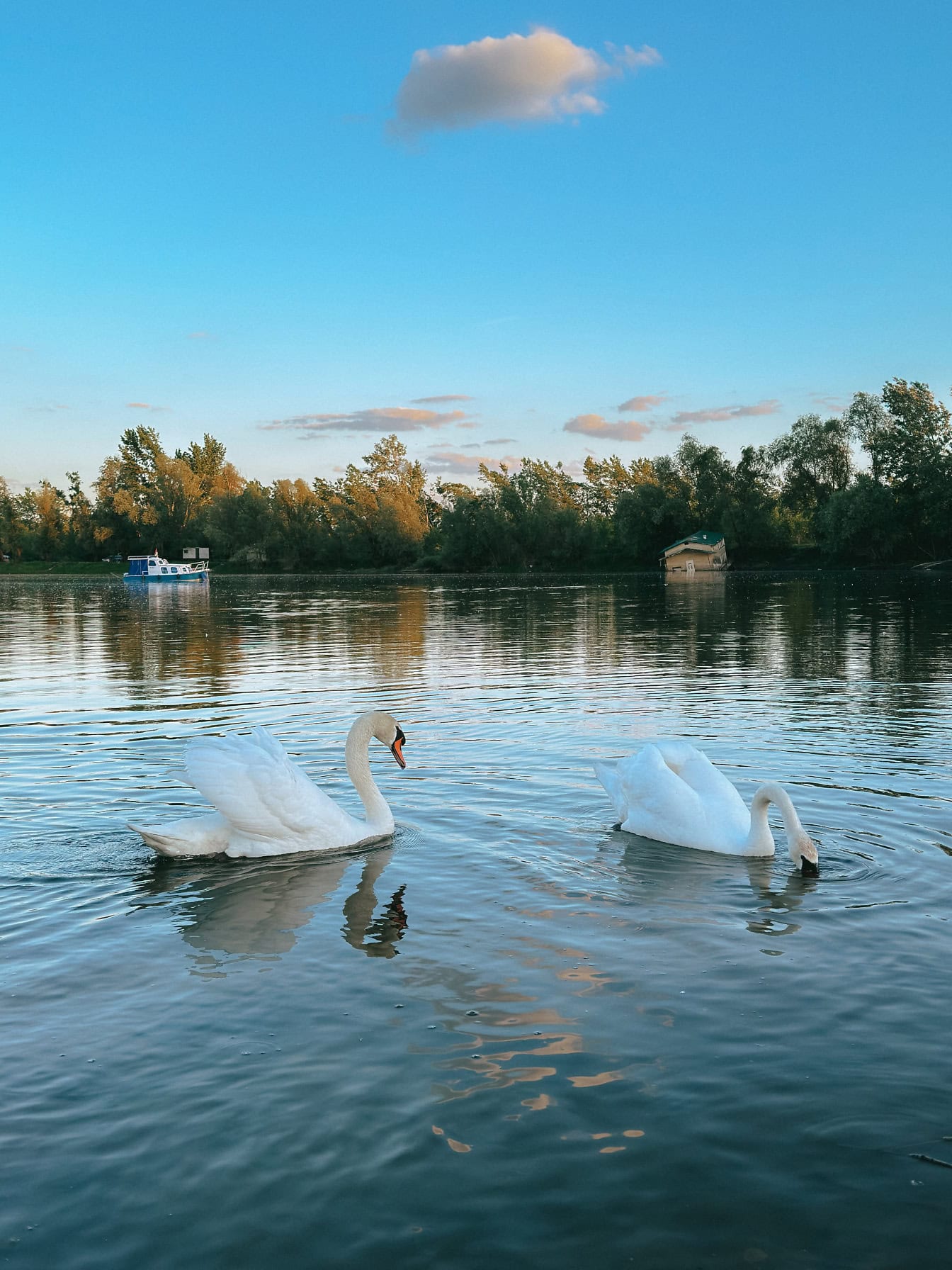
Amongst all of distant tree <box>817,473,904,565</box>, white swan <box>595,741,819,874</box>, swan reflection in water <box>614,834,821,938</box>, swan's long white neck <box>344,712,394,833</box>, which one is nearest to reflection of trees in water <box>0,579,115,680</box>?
swan's long white neck <box>344,712,394,833</box>

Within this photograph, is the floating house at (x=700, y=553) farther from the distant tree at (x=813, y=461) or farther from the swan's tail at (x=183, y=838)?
the swan's tail at (x=183, y=838)

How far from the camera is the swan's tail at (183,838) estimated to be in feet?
31.2

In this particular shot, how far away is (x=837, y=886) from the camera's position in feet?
29.6

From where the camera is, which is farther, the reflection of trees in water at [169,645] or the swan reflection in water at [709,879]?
the reflection of trees in water at [169,645]

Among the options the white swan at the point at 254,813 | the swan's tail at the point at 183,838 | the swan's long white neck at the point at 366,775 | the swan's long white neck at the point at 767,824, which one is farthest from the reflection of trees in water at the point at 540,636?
the swan's tail at the point at 183,838

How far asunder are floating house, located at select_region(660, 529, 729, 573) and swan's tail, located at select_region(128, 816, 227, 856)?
109809 millimetres

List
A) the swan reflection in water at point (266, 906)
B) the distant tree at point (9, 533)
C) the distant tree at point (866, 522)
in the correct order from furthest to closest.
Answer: the distant tree at point (9, 533) < the distant tree at point (866, 522) < the swan reflection in water at point (266, 906)

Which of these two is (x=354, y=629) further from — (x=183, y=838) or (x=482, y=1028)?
(x=482, y=1028)

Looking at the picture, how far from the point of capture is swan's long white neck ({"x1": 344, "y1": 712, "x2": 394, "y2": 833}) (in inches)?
419

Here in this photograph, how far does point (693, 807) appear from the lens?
1035 centimetres

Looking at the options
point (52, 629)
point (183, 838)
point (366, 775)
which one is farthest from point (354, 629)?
point (183, 838)

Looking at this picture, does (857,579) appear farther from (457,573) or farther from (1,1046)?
(1,1046)

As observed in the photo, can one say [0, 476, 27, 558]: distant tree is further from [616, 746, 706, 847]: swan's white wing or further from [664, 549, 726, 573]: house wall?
[616, 746, 706, 847]: swan's white wing

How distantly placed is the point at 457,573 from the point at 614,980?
13556cm
